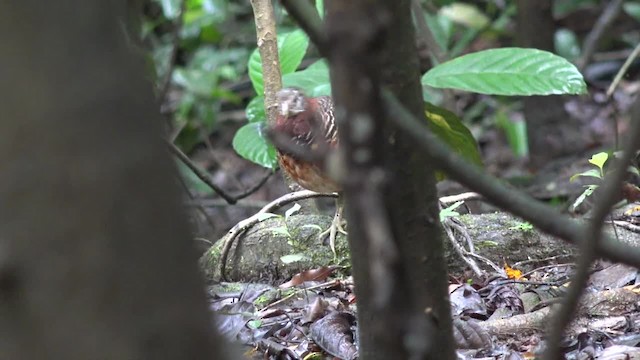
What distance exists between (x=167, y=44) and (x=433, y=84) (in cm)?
516

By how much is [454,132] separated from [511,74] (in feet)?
0.99

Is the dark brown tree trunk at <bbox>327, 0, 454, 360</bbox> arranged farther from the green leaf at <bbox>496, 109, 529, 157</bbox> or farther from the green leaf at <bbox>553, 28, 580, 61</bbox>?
the green leaf at <bbox>553, 28, 580, 61</bbox>

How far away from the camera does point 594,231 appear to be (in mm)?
959

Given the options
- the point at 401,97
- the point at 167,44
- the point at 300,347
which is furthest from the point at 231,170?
the point at 401,97

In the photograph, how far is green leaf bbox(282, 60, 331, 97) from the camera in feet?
11.7

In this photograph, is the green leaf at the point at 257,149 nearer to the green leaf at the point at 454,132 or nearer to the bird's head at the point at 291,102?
the bird's head at the point at 291,102

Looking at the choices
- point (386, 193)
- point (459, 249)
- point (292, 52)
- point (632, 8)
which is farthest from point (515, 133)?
point (386, 193)

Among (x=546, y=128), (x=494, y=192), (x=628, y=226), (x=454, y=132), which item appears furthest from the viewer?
(x=546, y=128)

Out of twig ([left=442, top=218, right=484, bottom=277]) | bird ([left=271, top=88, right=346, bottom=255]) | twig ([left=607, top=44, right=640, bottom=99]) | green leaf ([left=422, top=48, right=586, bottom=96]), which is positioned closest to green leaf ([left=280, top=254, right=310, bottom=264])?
bird ([left=271, top=88, right=346, bottom=255])

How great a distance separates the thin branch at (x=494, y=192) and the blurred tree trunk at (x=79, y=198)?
29 centimetres

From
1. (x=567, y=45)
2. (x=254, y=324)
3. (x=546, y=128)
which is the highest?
(x=567, y=45)

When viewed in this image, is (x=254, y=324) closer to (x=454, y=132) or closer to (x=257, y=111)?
(x=454, y=132)

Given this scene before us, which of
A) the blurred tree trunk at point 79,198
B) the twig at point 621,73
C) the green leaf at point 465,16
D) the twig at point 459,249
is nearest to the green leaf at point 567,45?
the green leaf at point 465,16

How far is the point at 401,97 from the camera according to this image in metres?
1.28
